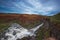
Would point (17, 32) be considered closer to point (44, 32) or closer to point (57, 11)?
point (44, 32)

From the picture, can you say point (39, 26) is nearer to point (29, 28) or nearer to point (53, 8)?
point (29, 28)

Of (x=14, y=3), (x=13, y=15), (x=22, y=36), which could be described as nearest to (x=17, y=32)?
(x=22, y=36)

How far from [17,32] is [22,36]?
15 cm

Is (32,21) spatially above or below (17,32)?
above

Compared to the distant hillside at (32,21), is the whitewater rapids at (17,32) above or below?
below

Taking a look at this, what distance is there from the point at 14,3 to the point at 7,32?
0.71 metres

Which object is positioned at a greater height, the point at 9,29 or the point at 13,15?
the point at 13,15

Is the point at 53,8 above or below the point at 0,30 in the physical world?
above

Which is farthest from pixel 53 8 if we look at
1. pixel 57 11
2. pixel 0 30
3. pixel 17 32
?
pixel 0 30

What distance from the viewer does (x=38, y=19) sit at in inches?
170

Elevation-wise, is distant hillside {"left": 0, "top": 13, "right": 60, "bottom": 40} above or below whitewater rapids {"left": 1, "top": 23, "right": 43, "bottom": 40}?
above

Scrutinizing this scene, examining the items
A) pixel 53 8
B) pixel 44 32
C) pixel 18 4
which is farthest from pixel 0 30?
pixel 53 8

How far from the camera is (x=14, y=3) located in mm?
4398

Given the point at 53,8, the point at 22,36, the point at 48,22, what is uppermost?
the point at 53,8
